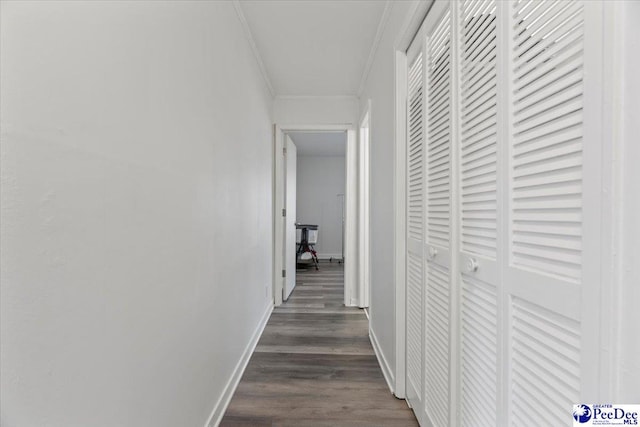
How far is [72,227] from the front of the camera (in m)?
0.69

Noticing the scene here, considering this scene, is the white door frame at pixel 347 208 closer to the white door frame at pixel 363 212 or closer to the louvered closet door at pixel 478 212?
the white door frame at pixel 363 212

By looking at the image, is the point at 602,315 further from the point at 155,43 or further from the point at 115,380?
the point at 155,43

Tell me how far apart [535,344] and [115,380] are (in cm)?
106

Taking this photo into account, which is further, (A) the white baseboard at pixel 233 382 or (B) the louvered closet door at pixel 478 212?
(A) the white baseboard at pixel 233 382

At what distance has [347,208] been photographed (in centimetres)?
365

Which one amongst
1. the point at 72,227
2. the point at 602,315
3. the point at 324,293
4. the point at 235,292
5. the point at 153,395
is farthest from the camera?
the point at 324,293

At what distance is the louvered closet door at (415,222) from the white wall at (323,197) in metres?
5.28

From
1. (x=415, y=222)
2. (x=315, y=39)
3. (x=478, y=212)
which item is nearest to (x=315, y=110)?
(x=315, y=39)

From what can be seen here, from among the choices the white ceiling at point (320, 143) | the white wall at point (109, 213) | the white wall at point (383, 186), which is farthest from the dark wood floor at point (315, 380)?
the white ceiling at point (320, 143)

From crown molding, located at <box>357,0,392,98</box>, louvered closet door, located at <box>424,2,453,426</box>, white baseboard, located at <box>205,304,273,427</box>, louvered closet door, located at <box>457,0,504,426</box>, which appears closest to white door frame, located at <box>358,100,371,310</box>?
crown molding, located at <box>357,0,392,98</box>

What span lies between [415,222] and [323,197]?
215 inches

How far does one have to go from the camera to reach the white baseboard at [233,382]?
1.59 meters

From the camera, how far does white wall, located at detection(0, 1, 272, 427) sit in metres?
0.58

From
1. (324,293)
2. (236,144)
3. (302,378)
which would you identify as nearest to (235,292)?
(302,378)
